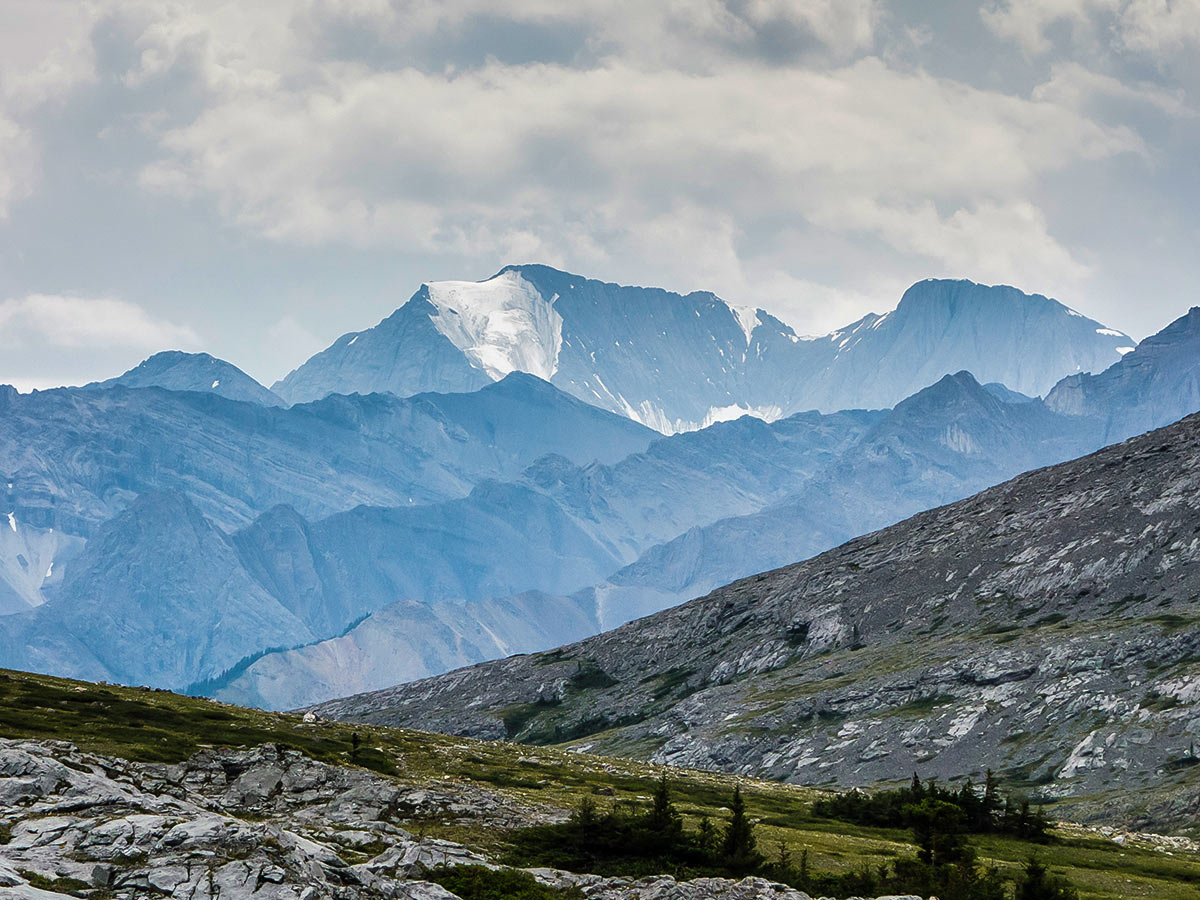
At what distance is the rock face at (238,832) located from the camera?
47.2 metres

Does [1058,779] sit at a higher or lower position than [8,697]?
lower

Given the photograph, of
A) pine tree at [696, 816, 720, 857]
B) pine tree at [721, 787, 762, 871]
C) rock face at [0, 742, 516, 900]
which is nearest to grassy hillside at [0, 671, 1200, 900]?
rock face at [0, 742, 516, 900]

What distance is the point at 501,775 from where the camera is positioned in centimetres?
10319

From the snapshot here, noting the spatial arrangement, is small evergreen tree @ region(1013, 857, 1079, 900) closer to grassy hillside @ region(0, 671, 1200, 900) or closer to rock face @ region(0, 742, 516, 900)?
grassy hillside @ region(0, 671, 1200, 900)

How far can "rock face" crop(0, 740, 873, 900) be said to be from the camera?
47250mm

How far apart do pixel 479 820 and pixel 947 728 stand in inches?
5147

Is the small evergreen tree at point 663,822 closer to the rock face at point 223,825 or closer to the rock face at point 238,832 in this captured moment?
the rock face at point 238,832

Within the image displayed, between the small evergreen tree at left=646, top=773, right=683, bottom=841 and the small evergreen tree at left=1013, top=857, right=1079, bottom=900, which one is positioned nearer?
the small evergreen tree at left=1013, top=857, right=1079, bottom=900

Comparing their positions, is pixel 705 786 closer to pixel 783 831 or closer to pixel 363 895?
pixel 783 831

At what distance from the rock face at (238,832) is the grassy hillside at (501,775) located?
4.56 metres

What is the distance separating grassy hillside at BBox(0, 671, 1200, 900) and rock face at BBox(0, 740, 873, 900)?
179 inches

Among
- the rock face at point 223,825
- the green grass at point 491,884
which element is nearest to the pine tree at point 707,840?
the green grass at point 491,884

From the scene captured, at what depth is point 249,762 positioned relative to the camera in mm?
79625

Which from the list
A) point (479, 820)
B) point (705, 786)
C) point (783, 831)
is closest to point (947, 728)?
point (705, 786)
